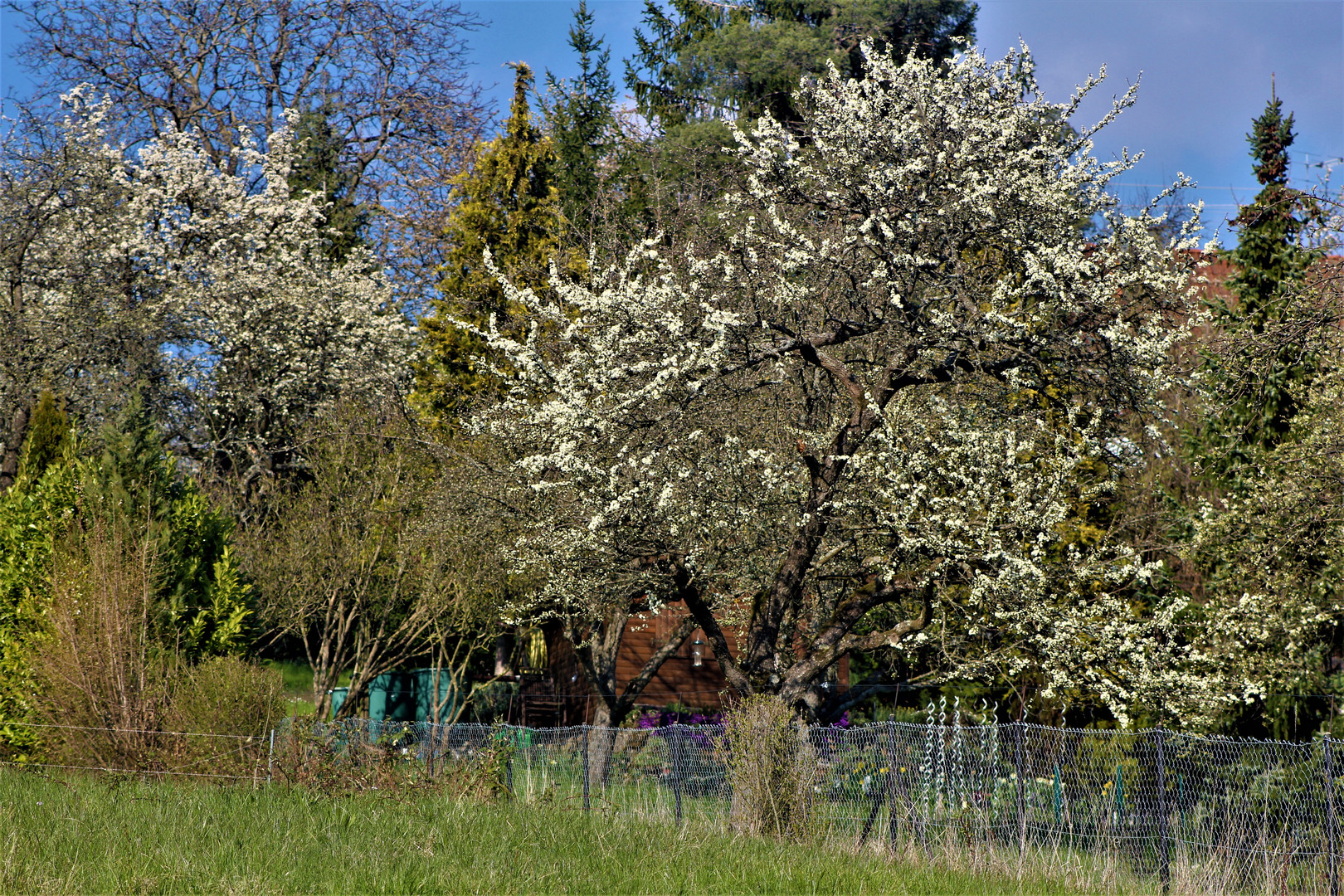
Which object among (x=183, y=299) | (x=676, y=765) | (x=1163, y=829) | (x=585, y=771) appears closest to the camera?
(x=1163, y=829)

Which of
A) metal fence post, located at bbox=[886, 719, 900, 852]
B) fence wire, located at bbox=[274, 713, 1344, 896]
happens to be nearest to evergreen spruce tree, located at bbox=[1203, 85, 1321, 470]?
fence wire, located at bbox=[274, 713, 1344, 896]

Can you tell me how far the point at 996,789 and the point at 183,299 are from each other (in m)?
18.6

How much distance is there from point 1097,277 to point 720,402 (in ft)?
13.6

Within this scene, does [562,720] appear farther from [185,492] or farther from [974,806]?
[974,806]

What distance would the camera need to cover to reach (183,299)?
2252cm

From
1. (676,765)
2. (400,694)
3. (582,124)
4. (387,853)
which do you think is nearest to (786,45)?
(582,124)

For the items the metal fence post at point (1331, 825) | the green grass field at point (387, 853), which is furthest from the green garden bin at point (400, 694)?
the metal fence post at point (1331, 825)

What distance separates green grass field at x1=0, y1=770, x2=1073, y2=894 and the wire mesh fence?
2.65 ft

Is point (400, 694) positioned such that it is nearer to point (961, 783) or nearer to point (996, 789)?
point (961, 783)

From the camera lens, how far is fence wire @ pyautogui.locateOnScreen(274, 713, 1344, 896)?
881 centimetres

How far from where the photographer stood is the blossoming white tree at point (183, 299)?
64.8 ft

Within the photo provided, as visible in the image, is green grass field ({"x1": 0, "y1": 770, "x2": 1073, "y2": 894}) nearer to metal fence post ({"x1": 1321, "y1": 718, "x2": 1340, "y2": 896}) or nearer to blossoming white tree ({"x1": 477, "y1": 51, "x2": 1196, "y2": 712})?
metal fence post ({"x1": 1321, "y1": 718, "x2": 1340, "y2": 896})

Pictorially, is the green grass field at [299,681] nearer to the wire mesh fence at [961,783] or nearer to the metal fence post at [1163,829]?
the wire mesh fence at [961,783]

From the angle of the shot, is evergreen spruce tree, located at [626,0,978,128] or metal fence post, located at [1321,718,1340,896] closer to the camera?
metal fence post, located at [1321,718,1340,896]
